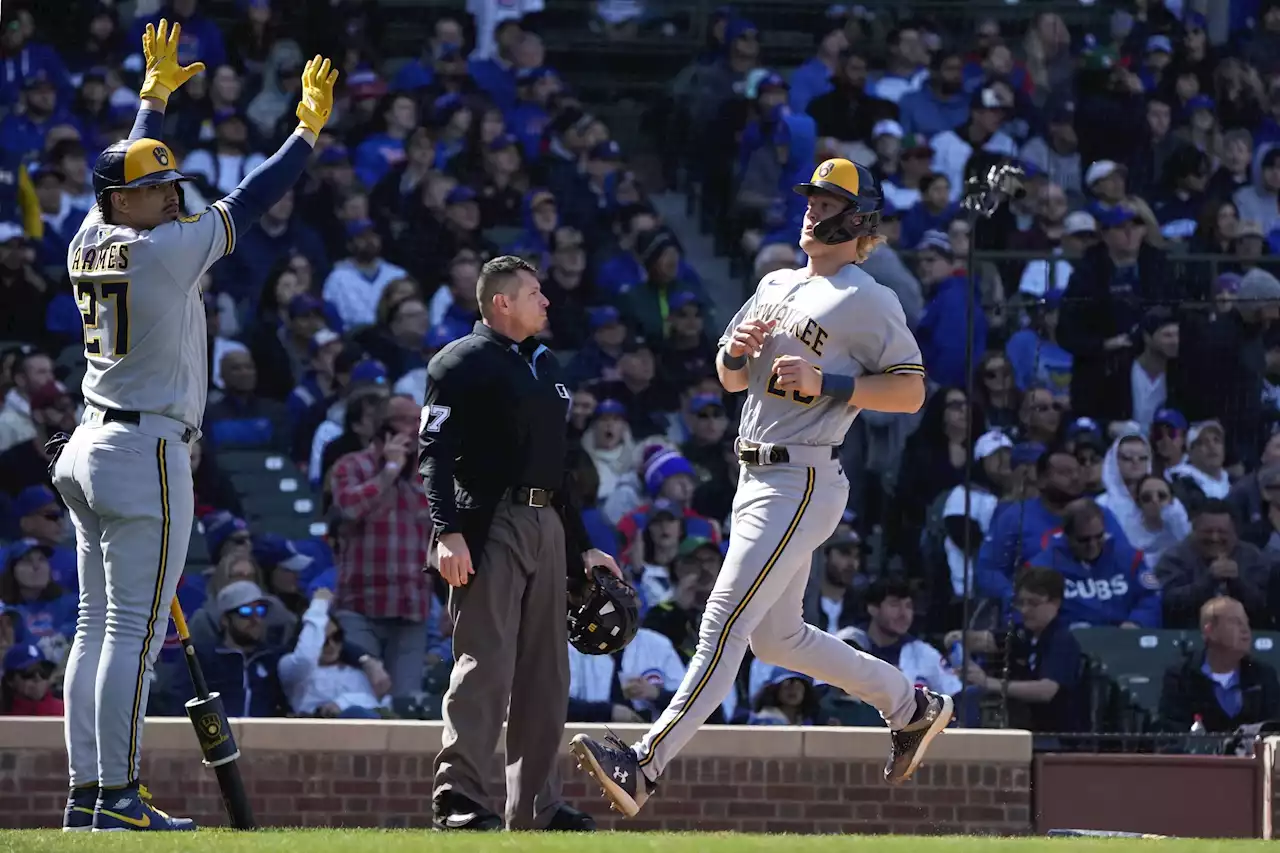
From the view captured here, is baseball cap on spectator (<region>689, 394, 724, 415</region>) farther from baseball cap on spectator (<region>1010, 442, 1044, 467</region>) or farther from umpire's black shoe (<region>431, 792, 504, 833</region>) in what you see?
umpire's black shoe (<region>431, 792, 504, 833</region>)

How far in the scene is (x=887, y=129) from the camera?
13219mm

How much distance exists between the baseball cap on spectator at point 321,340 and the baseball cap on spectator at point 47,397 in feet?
4.48

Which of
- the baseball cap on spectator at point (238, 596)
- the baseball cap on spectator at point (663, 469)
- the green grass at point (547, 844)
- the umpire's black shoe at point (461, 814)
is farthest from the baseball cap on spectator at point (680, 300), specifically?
the green grass at point (547, 844)

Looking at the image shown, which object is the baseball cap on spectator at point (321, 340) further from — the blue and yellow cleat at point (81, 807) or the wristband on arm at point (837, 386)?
the wristband on arm at point (837, 386)

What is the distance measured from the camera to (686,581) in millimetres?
10383

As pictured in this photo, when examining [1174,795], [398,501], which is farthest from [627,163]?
[1174,795]

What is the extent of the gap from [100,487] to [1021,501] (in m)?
5.23

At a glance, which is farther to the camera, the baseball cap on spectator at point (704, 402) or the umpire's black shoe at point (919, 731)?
the baseball cap on spectator at point (704, 402)

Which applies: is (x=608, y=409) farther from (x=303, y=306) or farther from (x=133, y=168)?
(x=133, y=168)

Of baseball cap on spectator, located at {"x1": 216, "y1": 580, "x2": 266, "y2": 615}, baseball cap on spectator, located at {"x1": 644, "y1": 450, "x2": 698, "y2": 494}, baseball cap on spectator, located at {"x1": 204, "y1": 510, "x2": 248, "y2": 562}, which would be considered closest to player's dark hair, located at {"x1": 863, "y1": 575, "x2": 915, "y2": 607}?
baseball cap on spectator, located at {"x1": 644, "y1": 450, "x2": 698, "y2": 494}

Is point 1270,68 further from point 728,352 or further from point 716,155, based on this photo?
point 728,352

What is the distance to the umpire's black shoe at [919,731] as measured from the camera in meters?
6.59

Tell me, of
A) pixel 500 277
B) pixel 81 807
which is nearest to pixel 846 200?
pixel 500 277

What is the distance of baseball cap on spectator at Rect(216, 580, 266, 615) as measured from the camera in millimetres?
10219
